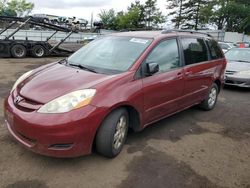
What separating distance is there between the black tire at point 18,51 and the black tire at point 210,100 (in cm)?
1080

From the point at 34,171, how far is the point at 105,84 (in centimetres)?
132

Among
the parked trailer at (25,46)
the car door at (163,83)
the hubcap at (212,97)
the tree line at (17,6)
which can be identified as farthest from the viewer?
the tree line at (17,6)

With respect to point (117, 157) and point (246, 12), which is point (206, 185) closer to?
point (117, 157)

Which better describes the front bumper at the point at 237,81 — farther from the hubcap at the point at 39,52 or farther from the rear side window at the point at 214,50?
the hubcap at the point at 39,52

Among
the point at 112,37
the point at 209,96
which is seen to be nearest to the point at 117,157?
the point at 112,37

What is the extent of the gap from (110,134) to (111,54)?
1.38m

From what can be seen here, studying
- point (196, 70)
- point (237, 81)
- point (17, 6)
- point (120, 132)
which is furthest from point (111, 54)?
point (17, 6)

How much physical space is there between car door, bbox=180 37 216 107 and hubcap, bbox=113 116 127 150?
1595mm

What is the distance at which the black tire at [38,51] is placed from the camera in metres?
14.5

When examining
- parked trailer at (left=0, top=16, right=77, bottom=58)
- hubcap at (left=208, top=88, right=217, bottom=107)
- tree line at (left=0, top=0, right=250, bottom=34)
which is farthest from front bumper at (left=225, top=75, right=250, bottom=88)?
tree line at (left=0, top=0, right=250, bottom=34)

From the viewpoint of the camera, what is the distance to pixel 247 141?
14.9 feet

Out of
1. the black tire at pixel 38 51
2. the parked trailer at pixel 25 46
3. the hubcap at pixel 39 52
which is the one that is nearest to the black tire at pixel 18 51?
the parked trailer at pixel 25 46

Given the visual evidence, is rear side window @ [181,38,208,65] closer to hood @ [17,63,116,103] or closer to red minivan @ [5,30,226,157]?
red minivan @ [5,30,226,157]

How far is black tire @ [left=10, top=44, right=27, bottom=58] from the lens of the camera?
1366 centimetres
